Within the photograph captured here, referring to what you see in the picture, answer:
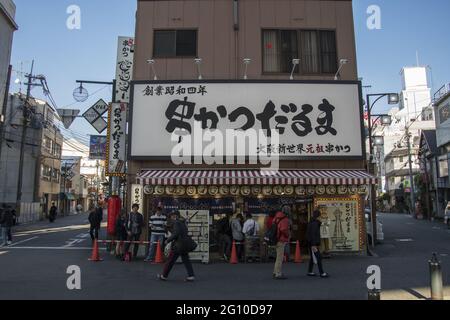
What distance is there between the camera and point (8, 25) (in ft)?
104

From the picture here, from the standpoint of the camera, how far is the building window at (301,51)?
17.5 m

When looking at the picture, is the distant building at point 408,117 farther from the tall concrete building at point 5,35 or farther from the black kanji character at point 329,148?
the tall concrete building at point 5,35

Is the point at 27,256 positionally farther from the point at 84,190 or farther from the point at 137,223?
the point at 84,190

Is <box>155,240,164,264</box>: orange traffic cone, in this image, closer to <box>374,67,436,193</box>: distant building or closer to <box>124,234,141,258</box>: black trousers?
<box>124,234,141,258</box>: black trousers

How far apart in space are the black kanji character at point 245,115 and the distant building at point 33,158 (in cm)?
2478

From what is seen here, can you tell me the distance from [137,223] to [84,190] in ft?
221

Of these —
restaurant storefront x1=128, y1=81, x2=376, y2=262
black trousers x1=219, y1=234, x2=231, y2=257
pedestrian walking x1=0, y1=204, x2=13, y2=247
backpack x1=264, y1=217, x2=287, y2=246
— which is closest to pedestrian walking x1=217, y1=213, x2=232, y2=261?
black trousers x1=219, y1=234, x2=231, y2=257

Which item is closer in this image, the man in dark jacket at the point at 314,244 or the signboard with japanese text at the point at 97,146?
the man in dark jacket at the point at 314,244

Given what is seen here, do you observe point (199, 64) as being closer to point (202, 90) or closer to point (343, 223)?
point (202, 90)

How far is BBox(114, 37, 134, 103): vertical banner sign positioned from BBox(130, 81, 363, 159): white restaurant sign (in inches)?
90.8

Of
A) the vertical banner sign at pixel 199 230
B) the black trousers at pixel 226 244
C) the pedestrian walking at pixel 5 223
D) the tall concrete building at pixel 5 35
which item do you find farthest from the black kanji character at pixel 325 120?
the tall concrete building at pixel 5 35

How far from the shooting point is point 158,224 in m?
14.6

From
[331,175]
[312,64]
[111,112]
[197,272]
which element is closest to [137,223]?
[197,272]
